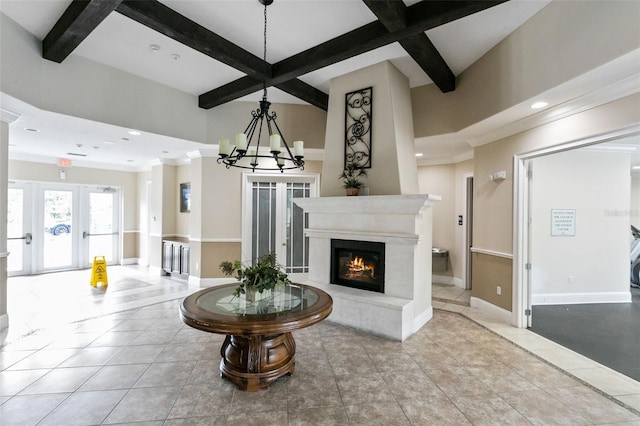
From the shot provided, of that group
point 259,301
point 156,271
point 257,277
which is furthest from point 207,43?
point 156,271

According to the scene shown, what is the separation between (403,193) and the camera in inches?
142

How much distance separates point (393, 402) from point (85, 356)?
293 cm

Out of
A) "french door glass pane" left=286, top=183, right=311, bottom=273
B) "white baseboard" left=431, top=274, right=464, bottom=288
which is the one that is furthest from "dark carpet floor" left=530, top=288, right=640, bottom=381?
"french door glass pane" left=286, top=183, right=311, bottom=273

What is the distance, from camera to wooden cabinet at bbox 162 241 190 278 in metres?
6.08

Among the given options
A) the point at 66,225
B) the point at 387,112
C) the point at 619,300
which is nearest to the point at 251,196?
the point at 387,112

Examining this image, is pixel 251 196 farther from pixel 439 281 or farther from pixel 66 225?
pixel 66 225

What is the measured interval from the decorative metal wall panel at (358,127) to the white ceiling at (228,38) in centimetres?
39

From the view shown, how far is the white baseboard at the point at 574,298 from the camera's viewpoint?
473 centimetres

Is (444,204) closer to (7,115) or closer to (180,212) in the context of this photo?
(180,212)

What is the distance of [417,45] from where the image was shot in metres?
3.10

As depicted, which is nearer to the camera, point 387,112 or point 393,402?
point 393,402

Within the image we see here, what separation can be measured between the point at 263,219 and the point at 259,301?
10.7 feet

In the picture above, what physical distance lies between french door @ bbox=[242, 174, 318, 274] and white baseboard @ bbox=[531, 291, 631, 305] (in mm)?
3993

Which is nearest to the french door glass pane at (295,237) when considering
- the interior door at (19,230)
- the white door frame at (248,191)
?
the white door frame at (248,191)
